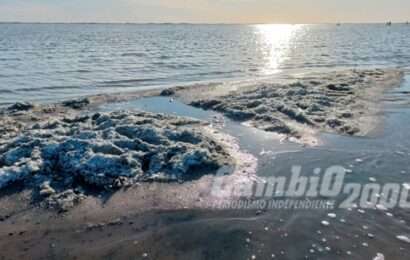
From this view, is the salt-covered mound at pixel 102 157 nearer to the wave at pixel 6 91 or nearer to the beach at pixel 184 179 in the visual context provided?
the beach at pixel 184 179

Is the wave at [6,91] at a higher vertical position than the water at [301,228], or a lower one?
lower

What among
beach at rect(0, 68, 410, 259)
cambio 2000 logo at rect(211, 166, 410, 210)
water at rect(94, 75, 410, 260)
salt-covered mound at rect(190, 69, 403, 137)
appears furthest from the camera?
salt-covered mound at rect(190, 69, 403, 137)

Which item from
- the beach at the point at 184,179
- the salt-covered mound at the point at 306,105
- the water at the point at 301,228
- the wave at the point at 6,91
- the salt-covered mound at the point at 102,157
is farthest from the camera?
the wave at the point at 6,91

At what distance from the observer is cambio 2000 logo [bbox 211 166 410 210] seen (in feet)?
27.5

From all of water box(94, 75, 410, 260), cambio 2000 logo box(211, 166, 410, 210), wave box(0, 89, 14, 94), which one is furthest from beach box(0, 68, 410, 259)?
wave box(0, 89, 14, 94)

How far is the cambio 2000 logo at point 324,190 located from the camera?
8.37 meters

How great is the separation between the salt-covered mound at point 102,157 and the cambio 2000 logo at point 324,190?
1.15m

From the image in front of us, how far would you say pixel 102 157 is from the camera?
9859mm

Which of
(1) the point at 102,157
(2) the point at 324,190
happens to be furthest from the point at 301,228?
(1) the point at 102,157

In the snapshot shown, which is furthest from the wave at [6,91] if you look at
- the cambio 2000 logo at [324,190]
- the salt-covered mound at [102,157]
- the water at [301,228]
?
the cambio 2000 logo at [324,190]

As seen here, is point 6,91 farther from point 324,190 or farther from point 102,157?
point 324,190

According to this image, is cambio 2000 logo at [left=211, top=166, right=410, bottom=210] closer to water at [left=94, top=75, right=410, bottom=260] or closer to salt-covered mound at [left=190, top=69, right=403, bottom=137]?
→ water at [left=94, top=75, right=410, bottom=260]

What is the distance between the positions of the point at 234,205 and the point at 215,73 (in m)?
25.1

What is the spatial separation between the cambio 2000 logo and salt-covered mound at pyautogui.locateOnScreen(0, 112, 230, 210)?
115 cm
